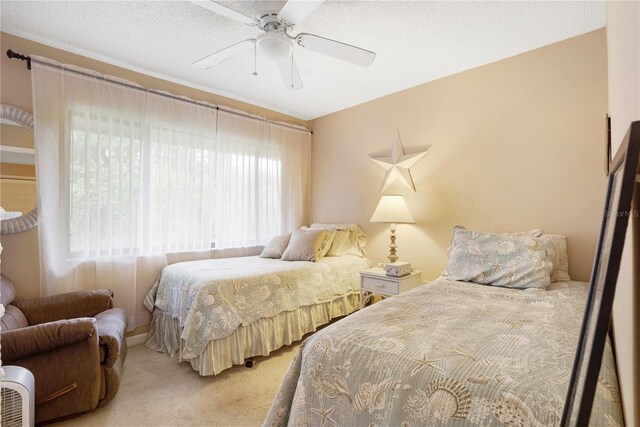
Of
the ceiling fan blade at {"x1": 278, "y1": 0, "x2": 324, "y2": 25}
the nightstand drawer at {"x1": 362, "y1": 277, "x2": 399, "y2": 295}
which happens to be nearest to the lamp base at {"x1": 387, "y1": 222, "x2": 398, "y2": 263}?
the nightstand drawer at {"x1": 362, "y1": 277, "x2": 399, "y2": 295}

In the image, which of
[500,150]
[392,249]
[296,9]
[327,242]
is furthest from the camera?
[327,242]

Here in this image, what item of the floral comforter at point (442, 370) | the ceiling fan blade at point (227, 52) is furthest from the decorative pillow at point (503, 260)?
the ceiling fan blade at point (227, 52)

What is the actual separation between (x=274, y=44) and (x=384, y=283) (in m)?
2.10

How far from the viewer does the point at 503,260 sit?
6.90ft

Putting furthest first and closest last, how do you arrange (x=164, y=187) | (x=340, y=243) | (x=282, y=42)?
(x=340, y=243) < (x=164, y=187) < (x=282, y=42)

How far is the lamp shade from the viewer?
3.05 metres

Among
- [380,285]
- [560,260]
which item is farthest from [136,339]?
[560,260]

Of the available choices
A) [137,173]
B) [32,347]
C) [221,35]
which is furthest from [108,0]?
[32,347]

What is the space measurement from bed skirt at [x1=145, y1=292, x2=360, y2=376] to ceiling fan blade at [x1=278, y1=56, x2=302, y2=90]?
1901 mm

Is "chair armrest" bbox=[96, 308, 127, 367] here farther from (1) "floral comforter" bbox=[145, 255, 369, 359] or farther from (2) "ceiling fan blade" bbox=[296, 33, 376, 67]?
(2) "ceiling fan blade" bbox=[296, 33, 376, 67]

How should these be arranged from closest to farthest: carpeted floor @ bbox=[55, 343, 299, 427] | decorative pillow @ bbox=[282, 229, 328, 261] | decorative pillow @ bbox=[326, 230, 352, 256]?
carpeted floor @ bbox=[55, 343, 299, 427] → decorative pillow @ bbox=[282, 229, 328, 261] → decorative pillow @ bbox=[326, 230, 352, 256]

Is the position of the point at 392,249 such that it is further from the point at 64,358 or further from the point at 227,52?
the point at 64,358

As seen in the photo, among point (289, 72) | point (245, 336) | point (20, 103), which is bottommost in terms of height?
point (245, 336)

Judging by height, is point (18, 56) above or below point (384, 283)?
above
